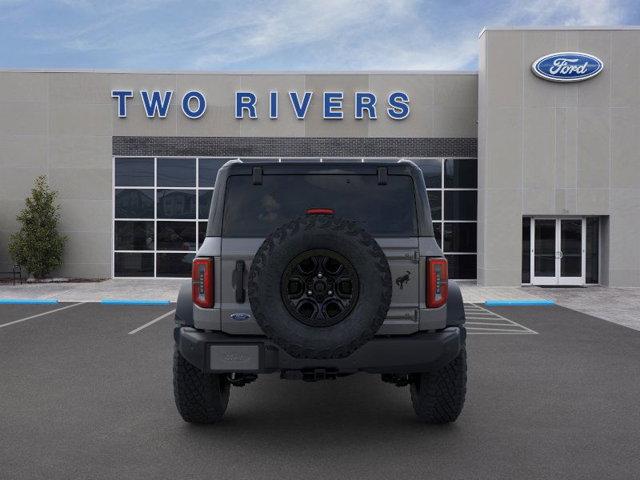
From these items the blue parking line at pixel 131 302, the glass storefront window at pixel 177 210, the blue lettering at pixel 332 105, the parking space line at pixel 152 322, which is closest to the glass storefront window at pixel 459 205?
the glass storefront window at pixel 177 210

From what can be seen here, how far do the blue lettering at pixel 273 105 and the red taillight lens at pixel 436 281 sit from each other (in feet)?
54.7

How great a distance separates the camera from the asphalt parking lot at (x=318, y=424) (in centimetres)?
411

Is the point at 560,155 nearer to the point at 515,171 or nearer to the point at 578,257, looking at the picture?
the point at 515,171

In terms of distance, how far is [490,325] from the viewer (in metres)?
11.1

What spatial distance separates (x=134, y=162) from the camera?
2062 centimetres

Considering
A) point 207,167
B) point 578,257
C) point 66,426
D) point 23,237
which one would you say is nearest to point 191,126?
point 207,167

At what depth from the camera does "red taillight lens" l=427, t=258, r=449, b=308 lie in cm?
437

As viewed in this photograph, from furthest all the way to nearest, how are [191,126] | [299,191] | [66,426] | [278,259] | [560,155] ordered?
[191,126], [560,155], [66,426], [299,191], [278,259]

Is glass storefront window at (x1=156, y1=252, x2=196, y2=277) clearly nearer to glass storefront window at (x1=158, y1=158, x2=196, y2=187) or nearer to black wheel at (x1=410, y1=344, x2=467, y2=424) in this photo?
glass storefront window at (x1=158, y1=158, x2=196, y2=187)

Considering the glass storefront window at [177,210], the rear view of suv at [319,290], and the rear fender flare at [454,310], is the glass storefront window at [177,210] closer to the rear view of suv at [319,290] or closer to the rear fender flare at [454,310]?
the rear view of suv at [319,290]

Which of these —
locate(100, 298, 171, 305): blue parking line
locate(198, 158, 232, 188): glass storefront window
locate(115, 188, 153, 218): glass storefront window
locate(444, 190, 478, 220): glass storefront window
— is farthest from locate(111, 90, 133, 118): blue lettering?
locate(444, 190, 478, 220): glass storefront window

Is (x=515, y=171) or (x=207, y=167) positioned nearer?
(x=515, y=171)

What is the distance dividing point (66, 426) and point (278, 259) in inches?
101

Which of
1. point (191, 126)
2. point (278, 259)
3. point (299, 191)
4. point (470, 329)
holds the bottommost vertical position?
point (470, 329)
